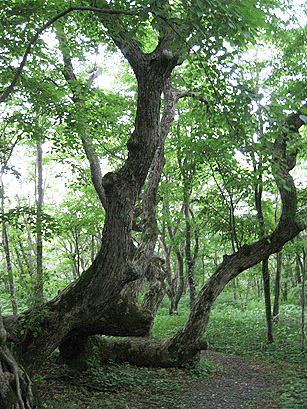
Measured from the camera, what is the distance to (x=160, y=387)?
5840 mm

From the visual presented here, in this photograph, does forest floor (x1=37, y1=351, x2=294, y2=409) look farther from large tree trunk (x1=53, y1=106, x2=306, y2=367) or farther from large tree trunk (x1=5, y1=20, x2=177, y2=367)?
large tree trunk (x1=5, y1=20, x2=177, y2=367)

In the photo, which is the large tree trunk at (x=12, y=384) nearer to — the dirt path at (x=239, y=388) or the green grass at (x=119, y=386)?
the green grass at (x=119, y=386)

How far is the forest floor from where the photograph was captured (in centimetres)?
497

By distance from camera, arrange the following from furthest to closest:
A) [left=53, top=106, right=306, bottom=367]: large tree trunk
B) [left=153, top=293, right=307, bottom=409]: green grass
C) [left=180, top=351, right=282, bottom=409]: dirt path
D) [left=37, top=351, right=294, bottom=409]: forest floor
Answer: [left=53, top=106, right=306, bottom=367]: large tree trunk < [left=153, top=293, right=307, bottom=409]: green grass < [left=180, top=351, right=282, bottom=409]: dirt path < [left=37, top=351, right=294, bottom=409]: forest floor

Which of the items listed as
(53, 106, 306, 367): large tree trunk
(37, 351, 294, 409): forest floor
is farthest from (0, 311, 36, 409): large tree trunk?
(53, 106, 306, 367): large tree trunk

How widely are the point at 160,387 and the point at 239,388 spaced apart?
1.41 metres

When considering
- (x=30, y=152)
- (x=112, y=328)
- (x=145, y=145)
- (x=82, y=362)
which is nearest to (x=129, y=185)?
(x=145, y=145)

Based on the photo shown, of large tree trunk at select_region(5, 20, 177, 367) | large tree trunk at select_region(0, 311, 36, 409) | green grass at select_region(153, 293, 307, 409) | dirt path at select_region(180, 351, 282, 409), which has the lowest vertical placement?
dirt path at select_region(180, 351, 282, 409)

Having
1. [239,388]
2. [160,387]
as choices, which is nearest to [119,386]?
[160,387]

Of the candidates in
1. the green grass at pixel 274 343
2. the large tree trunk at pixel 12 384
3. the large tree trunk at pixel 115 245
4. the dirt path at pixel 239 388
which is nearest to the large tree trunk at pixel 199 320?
the dirt path at pixel 239 388

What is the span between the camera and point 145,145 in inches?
191

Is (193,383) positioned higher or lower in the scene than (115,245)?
lower

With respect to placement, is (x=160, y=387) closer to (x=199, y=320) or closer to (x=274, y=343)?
(x=199, y=320)

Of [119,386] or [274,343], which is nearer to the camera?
[119,386]
